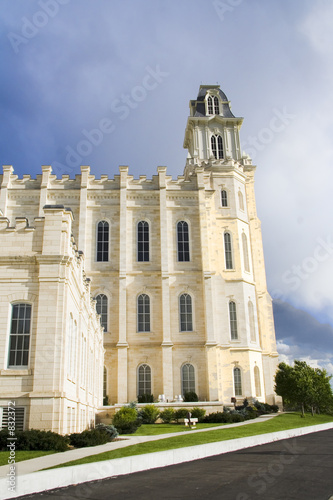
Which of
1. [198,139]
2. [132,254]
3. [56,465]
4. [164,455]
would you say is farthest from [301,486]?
[198,139]

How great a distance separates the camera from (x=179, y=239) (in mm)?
38656

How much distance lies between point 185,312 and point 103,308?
6625mm

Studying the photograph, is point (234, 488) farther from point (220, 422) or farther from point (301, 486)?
point (220, 422)

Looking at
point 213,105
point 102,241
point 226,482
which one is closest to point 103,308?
point 102,241

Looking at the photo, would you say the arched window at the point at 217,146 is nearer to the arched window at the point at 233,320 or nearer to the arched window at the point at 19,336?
the arched window at the point at 233,320

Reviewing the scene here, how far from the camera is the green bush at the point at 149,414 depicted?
93.2 feet

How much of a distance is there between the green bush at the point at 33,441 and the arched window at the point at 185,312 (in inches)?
935

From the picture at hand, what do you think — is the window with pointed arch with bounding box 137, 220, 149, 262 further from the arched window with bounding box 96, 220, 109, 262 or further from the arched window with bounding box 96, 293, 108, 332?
the arched window with bounding box 96, 293, 108, 332

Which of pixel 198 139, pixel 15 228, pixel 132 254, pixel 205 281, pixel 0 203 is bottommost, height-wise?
pixel 15 228

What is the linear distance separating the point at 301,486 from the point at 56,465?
4963 mm

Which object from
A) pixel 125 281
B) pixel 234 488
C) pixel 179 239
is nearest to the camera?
pixel 234 488

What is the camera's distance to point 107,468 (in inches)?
370

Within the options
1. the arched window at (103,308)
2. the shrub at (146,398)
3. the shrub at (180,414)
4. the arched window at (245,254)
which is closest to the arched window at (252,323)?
the arched window at (245,254)

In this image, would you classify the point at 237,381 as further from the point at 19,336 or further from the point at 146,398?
the point at 19,336
